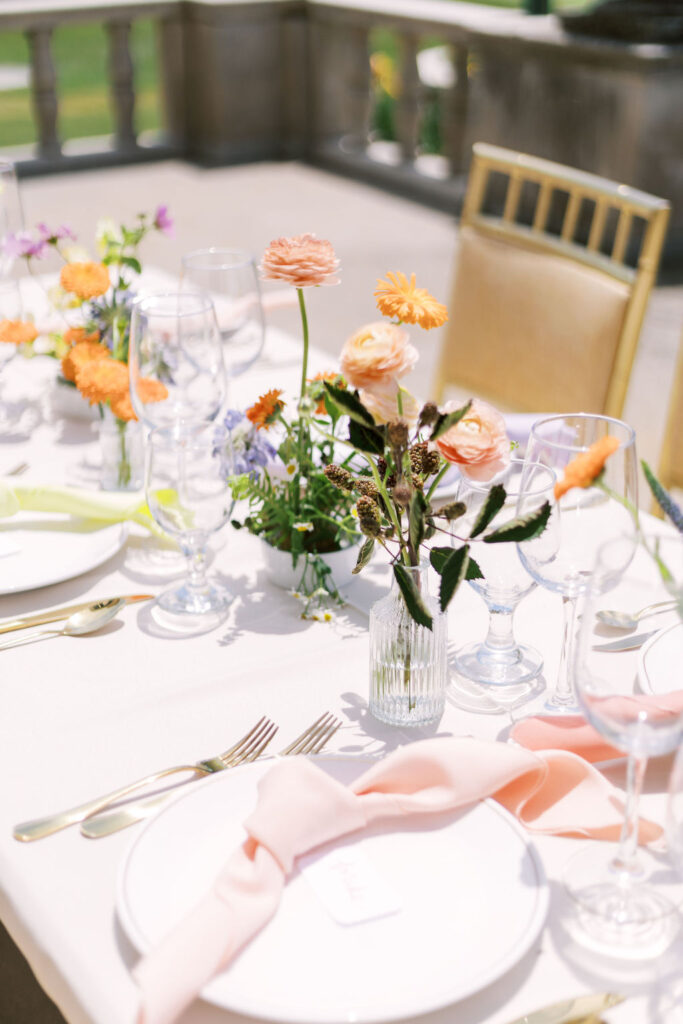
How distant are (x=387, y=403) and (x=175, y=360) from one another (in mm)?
553

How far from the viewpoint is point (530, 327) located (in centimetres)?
208

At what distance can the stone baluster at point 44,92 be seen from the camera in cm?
582

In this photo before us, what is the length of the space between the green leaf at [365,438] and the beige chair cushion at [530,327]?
1065 mm

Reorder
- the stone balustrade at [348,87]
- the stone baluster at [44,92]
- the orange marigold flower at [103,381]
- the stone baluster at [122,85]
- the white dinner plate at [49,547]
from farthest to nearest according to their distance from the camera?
1. the stone baluster at [122,85]
2. the stone baluster at [44,92]
3. the stone balustrade at [348,87]
4. the orange marigold flower at [103,381]
5. the white dinner plate at [49,547]

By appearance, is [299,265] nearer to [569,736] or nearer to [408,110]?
[569,736]

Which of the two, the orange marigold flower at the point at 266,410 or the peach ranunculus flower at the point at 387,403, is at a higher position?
the peach ranunculus flower at the point at 387,403

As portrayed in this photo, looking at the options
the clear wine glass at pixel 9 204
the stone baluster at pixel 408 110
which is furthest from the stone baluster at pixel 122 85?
the clear wine glass at pixel 9 204

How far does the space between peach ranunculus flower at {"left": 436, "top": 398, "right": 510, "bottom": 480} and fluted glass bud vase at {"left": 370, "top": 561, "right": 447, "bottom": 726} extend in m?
0.09

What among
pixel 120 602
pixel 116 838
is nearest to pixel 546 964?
pixel 116 838

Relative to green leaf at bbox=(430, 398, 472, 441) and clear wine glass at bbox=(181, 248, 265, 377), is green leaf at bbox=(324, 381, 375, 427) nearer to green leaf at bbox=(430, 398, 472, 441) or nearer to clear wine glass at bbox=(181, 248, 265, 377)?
green leaf at bbox=(430, 398, 472, 441)

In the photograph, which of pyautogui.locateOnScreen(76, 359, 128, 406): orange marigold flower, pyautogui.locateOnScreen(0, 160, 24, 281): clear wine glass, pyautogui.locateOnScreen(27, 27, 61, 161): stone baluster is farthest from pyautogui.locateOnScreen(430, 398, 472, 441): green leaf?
pyautogui.locateOnScreen(27, 27, 61, 161): stone baluster

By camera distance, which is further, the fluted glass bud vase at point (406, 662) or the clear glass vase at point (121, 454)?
the clear glass vase at point (121, 454)

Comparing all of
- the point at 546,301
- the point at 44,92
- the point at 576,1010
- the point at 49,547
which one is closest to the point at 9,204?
the point at 49,547

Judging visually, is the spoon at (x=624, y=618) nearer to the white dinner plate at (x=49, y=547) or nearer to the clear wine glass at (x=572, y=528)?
the clear wine glass at (x=572, y=528)
